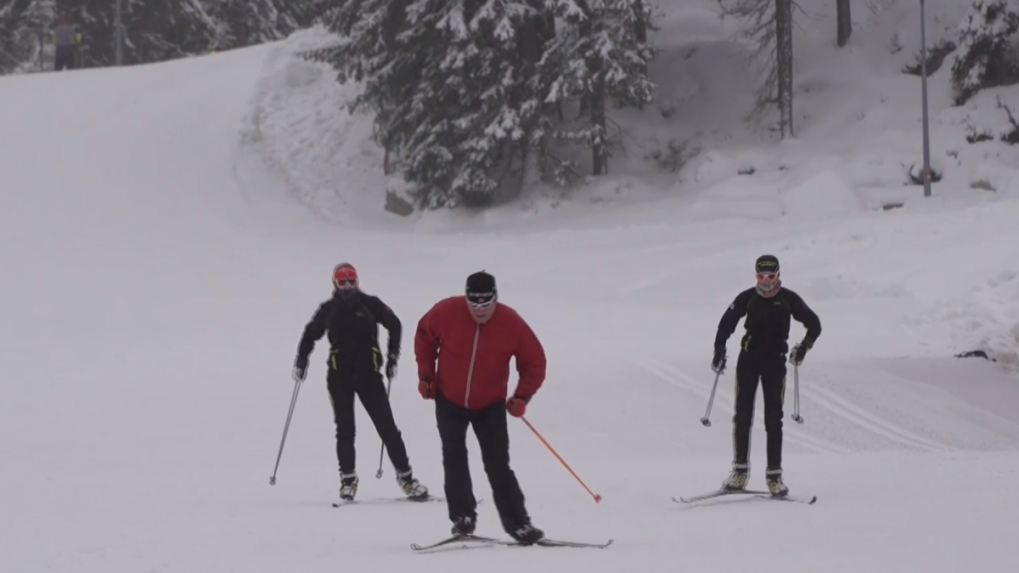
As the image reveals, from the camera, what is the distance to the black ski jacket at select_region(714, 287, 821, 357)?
30.0 feet

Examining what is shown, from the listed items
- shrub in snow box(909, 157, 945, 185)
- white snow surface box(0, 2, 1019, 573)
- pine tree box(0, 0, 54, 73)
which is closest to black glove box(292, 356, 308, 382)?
white snow surface box(0, 2, 1019, 573)

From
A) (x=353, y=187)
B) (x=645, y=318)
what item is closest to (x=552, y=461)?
(x=645, y=318)

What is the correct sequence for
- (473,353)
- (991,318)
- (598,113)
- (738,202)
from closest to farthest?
(473,353), (991,318), (738,202), (598,113)

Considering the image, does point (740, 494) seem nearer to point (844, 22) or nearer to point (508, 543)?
point (508, 543)

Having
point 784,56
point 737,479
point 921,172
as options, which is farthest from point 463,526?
point 784,56

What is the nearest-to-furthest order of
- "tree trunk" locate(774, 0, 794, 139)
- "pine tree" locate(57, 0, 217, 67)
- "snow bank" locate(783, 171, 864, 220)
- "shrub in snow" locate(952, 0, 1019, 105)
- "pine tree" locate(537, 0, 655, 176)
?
"snow bank" locate(783, 171, 864, 220) < "pine tree" locate(537, 0, 655, 176) < "shrub in snow" locate(952, 0, 1019, 105) < "tree trunk" locate(774, 0, 794, 139) < "pine tree" locate(57, 0, 217, 67)

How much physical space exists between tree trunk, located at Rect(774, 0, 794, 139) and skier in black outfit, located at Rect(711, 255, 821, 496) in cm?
1906

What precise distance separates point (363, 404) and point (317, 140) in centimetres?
2442

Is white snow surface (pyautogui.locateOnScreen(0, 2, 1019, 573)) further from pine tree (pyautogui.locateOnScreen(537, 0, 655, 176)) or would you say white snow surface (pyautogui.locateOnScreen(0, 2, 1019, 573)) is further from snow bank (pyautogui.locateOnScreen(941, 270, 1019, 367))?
pine tree (pyautogui.locateOnScreen(537, 0, 655, 176))

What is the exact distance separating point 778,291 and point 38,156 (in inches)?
1021

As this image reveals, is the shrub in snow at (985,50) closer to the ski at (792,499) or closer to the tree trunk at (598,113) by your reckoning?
the tree trunk at (598,113)

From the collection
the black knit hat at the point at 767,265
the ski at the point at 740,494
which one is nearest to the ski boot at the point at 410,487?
the ski at the point at 740,494

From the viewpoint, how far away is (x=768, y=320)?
9125 millimetres

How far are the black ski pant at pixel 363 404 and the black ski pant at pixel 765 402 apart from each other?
258cm
